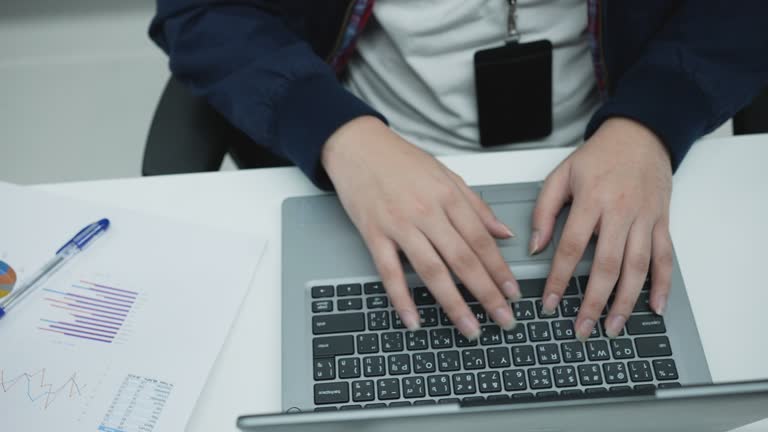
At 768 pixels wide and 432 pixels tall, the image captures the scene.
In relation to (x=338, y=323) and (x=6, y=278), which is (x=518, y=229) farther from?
(x=6, y=278)

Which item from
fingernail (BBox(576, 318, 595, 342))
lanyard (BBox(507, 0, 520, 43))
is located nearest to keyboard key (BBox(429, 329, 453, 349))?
fingernail (BBox(576, 318, 595, 342))

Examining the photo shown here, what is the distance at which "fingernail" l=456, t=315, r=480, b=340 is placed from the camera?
51 cm

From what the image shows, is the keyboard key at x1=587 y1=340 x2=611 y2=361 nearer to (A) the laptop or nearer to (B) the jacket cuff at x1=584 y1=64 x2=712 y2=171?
(A) the laptop

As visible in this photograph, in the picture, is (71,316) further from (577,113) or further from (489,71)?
(577,113)

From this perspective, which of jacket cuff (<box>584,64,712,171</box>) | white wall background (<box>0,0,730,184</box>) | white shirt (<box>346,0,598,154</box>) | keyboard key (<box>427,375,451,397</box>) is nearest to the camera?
keyboard key (<box>427,375,451,397</box>)

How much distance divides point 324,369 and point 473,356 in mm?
123

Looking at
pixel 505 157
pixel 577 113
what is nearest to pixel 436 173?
pixel 505 157

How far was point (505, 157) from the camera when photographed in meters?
0.66

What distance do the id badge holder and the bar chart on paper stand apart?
0.45m

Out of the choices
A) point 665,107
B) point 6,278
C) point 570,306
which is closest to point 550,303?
point 570,306

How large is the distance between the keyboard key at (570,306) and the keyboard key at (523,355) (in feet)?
0.16

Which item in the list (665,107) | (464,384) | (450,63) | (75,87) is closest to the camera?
(464,384)

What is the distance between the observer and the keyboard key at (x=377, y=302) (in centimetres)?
54

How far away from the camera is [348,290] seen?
55 cm
